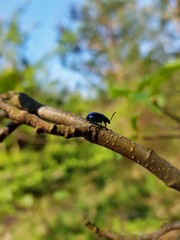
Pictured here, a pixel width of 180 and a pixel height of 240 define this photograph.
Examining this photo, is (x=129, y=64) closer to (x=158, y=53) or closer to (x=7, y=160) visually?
(x=158, y=53)

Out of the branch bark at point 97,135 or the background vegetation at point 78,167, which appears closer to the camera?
the branch bark at point 97,135

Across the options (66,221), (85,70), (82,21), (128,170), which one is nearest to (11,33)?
(66,221)

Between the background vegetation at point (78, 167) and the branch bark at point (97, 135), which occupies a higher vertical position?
the background vegetation at point (78, 167)

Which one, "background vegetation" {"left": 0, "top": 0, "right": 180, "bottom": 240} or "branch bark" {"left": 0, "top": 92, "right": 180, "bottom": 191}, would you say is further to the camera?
"background vegetation" {"left": 0, "top": 0, "right": 180, "bottom": 240}

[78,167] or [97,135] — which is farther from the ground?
[78,167]

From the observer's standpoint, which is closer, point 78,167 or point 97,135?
point 97,135

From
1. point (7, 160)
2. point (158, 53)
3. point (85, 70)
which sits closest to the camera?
point (7, 160)

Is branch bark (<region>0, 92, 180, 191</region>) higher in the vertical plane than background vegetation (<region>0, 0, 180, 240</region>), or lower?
lower

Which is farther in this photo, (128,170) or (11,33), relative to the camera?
(128,170)
